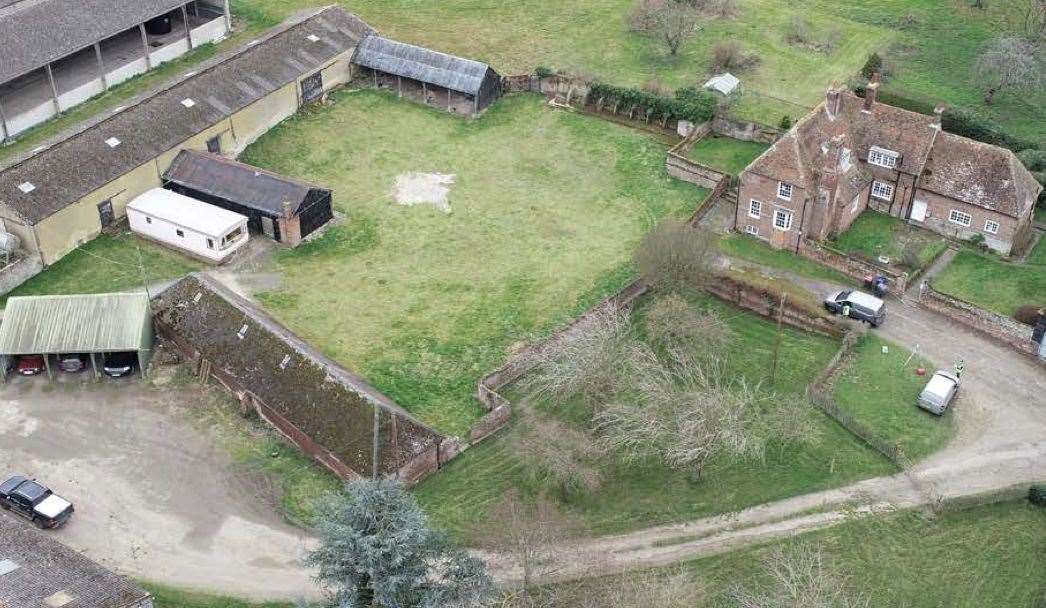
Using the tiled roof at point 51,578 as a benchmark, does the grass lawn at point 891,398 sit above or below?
below

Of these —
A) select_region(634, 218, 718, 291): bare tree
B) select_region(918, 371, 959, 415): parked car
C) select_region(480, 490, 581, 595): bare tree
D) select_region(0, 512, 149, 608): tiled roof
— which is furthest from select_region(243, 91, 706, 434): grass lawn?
select_region(918, 371, 959, 415): parked car

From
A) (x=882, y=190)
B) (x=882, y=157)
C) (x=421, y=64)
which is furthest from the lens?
(x=421, y=64)

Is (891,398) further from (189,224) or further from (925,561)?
(189,224)

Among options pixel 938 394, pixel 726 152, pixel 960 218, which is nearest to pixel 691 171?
pixel 726 152

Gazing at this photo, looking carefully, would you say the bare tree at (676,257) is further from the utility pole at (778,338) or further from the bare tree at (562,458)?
the bare tree at (562,458)

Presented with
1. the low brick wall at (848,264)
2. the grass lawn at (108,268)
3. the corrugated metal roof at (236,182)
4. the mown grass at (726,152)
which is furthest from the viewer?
the mown grass at (726,152)

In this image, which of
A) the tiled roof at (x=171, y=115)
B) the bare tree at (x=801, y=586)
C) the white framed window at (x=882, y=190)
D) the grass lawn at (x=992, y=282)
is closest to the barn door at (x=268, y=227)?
the tiled roof at (x=171, y=115)

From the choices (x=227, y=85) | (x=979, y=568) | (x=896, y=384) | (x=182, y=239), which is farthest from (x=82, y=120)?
(x=979, y=568)
